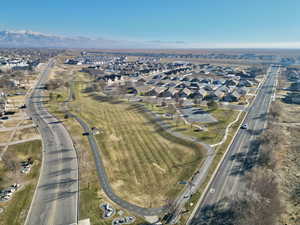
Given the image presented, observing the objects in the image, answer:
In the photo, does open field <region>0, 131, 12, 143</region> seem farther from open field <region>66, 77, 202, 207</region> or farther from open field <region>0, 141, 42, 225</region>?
open field <region>66, 77, 202, 207</region>

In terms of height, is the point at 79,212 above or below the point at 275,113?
below

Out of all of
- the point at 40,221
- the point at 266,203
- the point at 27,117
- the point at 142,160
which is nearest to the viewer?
the point at 40,221

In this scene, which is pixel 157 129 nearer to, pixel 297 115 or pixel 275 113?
pixel 275 113

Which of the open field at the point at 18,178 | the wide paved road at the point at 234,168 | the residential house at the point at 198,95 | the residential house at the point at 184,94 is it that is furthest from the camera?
the residential house at the point at 184,94

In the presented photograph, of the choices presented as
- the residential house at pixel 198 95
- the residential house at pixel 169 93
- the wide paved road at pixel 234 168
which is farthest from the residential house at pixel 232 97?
the residential house at pixel 169 93

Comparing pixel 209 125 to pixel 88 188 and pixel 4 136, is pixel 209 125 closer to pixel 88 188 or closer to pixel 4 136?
pixel 88 188

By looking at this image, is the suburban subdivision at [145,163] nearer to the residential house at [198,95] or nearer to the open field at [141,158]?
the open field at [141,158]

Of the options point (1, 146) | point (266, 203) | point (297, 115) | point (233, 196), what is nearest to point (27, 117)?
point (1, 146)
